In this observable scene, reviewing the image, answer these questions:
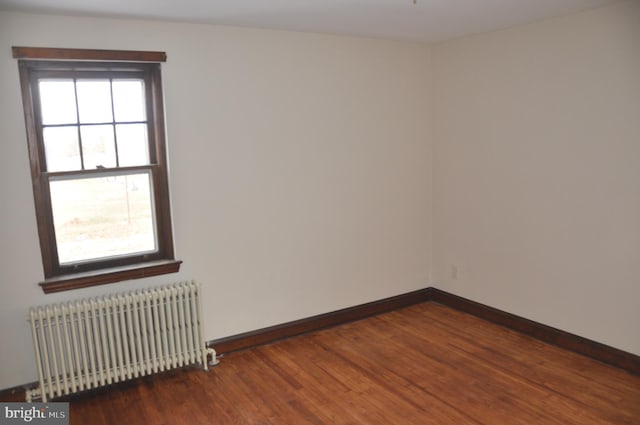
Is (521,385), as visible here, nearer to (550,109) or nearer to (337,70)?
(550,109)

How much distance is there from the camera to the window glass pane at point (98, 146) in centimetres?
338

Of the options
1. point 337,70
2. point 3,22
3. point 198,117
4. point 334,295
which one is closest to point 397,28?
point 337,70

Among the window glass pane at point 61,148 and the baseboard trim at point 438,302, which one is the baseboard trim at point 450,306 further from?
the window glass pane at point 61,148

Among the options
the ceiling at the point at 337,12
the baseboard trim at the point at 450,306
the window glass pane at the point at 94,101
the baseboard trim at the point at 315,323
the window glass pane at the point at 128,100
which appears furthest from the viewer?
the baseboard trim at the point at 315,323

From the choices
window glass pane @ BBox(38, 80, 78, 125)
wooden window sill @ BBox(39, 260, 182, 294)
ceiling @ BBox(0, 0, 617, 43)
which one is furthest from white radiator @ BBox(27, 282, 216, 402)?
ceiling @ BBox(0, 0, 617, 43)

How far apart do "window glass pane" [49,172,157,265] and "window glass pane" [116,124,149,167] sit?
0.34 feet

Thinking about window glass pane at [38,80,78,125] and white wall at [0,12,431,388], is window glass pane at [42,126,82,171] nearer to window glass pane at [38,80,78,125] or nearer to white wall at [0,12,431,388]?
window glass pane at [38,80,78,125]

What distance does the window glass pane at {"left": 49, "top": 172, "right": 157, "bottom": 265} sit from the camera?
3.39m

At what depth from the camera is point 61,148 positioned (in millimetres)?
3324

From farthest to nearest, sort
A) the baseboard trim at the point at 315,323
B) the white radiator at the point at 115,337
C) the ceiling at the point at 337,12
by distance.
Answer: the baseboard trim at the point at 315,323, the white radiator at the point at 115,337, the ceiling at the point at 337,12

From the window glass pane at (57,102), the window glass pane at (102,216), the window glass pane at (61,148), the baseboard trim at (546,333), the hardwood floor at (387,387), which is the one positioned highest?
the window glass pane at (57,102)

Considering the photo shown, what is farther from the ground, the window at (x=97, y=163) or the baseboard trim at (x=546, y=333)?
the window at (x=97, y=163)

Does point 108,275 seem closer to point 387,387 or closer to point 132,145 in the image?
point 132,145

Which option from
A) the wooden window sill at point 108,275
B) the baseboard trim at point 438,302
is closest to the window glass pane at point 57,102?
the wooden window sill at point 108,275
